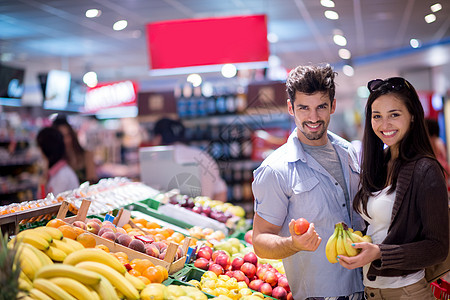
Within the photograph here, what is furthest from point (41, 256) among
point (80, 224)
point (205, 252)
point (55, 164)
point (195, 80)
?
point (195, 80)

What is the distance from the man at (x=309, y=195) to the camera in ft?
7.68

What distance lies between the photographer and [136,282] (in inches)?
79.4

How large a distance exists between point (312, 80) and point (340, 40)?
30.4ft

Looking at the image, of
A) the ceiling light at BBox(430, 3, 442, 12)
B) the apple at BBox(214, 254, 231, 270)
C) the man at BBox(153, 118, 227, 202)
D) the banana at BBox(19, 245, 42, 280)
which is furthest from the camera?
the man at BBox(153, 118, 227, 202)

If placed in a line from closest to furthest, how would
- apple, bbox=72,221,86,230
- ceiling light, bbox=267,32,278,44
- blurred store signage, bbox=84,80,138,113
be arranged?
1. apple, bbox=72,221,86,230
2. ceiling light, bbox=267,32,278,44
3. blurred store signage, bbox=84,80,138,113

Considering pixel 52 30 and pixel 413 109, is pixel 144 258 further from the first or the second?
pixel 52 30

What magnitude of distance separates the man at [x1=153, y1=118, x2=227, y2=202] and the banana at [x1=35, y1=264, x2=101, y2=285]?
3312mm

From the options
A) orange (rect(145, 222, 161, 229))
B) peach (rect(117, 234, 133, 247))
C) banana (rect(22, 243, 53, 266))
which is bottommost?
orange (rect(145, 222, 161, 229))

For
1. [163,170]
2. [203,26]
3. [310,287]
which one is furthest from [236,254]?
[203,26]

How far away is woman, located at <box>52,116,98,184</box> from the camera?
6.01m

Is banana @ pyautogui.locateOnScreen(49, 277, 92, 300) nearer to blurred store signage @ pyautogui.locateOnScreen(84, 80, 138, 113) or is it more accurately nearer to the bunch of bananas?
the bunch of bananas

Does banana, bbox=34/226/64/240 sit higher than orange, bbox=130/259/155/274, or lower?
higher

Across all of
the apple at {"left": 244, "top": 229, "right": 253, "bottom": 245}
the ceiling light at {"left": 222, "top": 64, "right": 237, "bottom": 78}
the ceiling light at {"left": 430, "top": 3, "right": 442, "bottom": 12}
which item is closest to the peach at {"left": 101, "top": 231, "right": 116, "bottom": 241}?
the apple at {"left": 244, "top": 229, "right": 253, "bottom": 245}

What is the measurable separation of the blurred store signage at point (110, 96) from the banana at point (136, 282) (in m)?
11.1
